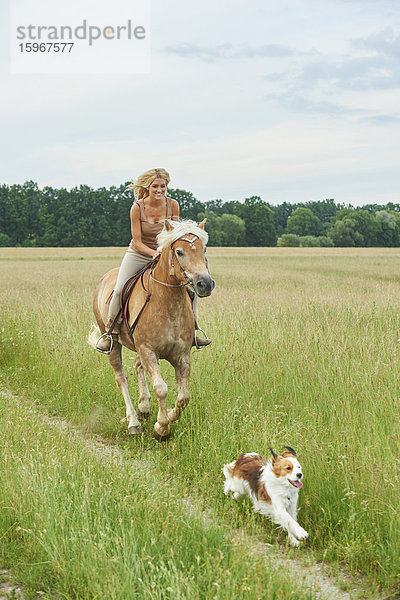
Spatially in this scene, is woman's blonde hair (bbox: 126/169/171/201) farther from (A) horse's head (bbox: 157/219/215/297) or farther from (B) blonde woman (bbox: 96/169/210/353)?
(A) horse's head (bbox: 157/219/215/297)

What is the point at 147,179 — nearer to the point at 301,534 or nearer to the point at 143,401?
the point at 143,401

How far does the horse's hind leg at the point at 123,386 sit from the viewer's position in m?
7.30

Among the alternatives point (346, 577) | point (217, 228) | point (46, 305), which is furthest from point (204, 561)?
point (217, 228)

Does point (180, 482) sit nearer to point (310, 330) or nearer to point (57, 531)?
point (57, 531)

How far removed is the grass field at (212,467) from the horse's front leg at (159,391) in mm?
156

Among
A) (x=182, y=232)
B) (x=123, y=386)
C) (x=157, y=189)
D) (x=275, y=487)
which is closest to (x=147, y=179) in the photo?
(x=157, y=189)

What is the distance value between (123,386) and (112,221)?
88.1 m

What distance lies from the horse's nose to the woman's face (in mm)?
1899

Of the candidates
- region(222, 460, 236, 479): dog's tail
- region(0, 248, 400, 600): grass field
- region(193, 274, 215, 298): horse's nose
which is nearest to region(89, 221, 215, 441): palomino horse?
region(193, 274, 215, 298): horse's nose

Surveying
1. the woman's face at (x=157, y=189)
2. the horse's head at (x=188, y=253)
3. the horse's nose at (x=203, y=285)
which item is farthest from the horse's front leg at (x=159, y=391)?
the woman's face at (x=157, y=189)

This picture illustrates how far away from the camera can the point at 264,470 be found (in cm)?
494

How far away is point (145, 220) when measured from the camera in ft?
24.7

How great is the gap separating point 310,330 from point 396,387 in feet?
9.18

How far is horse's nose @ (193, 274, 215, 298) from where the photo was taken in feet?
18.5
